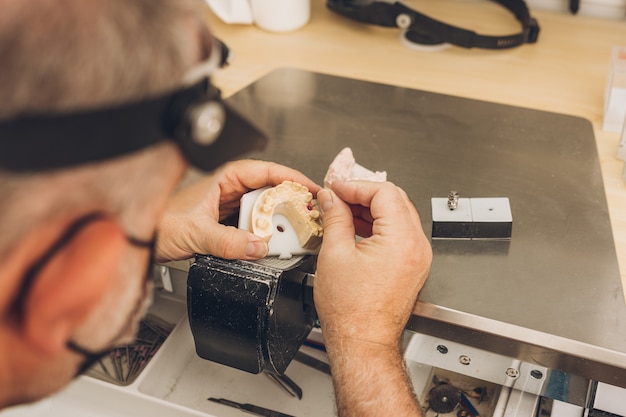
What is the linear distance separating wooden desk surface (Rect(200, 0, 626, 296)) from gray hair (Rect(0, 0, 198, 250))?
3.13ft

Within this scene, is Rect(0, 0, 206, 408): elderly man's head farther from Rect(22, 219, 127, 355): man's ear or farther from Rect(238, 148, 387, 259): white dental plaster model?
Rect(238, 148, 387, 259): white dental plaster model

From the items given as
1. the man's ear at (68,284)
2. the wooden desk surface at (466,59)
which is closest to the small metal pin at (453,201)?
the wooden desk surface at (466,59)

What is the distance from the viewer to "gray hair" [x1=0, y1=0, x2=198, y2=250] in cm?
48

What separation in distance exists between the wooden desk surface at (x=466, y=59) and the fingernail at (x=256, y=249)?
2.03 feet

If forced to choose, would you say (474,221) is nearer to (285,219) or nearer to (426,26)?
(285,219)

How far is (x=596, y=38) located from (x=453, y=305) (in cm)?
107

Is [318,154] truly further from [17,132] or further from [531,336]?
[17,132]

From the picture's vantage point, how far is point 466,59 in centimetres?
164

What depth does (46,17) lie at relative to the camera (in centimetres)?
49

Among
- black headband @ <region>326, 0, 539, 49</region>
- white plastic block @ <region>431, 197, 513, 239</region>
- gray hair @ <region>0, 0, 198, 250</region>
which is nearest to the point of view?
gray hair @ <region>0, 0, 198, 250</region>

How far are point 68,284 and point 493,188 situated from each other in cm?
82

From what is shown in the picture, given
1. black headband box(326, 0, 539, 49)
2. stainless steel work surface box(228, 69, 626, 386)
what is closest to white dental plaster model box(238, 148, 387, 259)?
stainless steel work surface box(228, 69, 626, 386)

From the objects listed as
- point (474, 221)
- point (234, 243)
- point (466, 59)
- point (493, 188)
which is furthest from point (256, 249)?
point (466, 59)

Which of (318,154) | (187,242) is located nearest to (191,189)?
(187,242)
